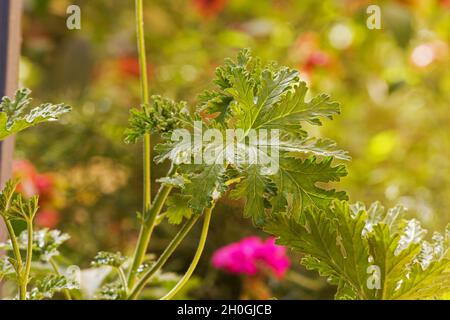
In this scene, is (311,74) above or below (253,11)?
below

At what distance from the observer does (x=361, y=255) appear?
1.30ft

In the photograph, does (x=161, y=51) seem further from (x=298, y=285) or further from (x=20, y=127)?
(x=20, y=127)

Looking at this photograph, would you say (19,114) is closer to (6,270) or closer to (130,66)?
→ (6,270)

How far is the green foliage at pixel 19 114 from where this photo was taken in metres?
0.39

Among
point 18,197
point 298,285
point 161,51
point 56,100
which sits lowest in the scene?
point 298,285

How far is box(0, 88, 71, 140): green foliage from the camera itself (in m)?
0.39

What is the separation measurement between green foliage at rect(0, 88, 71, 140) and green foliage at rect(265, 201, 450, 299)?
13 cm

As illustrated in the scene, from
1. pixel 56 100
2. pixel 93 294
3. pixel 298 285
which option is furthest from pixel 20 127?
pixel 56 100

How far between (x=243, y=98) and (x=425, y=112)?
1417mm

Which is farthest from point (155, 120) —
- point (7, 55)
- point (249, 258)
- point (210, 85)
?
point (210, 85)

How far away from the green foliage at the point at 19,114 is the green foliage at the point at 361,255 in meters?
0.13

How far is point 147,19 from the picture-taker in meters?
1.62

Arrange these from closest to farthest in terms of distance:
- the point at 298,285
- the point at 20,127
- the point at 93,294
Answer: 1. the point at 20,127
2. the point at 93,294
3. the point at 298,285

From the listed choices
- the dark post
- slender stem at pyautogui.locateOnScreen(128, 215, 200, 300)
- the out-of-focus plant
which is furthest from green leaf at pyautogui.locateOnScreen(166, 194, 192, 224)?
the out-of-focus plant
